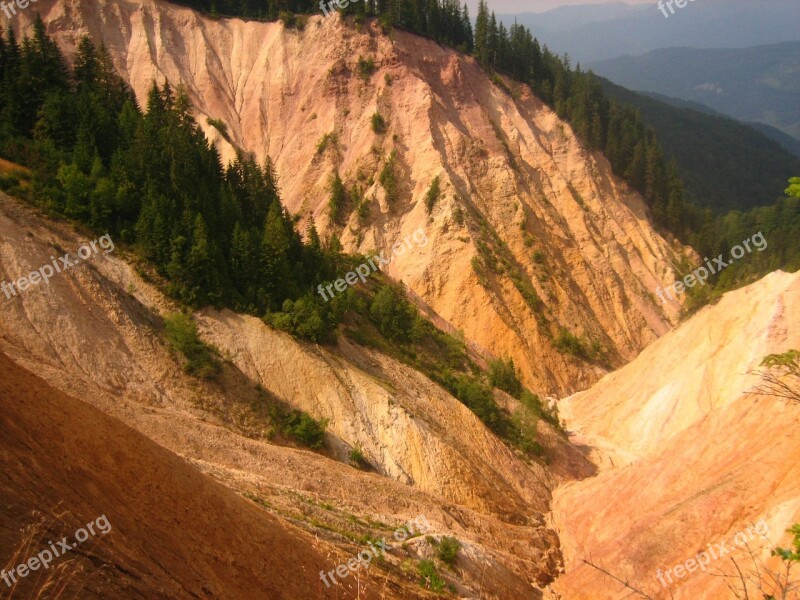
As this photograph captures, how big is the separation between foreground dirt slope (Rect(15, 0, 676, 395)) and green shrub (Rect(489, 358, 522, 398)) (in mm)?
5887

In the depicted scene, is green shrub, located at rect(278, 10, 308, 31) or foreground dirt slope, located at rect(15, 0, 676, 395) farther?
green shrub, located at rect(278, 10, 308, 31)

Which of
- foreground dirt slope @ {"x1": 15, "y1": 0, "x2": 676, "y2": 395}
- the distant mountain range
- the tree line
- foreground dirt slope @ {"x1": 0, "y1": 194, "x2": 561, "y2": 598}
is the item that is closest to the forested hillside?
foreground dirt slope @ {"x1": 15, "y1": 0, "x2": 676, "y2": 395}

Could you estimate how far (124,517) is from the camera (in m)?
10.3

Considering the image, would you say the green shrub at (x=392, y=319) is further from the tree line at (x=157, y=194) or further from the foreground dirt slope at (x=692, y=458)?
the foreground dirt slope at (x=692, y=458)

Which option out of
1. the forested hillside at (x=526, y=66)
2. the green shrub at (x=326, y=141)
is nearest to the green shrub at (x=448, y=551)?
the green shrub at (x=326, y=141)

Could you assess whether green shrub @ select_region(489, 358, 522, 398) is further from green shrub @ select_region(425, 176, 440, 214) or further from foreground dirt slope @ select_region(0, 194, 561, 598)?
green shrub @ select_region(425, 176, 440, 214)

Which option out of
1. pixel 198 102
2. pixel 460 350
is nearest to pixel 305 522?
pixel 460 350

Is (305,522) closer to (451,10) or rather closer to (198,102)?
(198,102)

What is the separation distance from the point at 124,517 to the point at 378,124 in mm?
45153

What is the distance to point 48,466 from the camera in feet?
32.9

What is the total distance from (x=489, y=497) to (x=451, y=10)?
168ft

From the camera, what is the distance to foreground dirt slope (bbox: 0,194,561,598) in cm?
1953

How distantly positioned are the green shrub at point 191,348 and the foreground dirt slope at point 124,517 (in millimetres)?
10566

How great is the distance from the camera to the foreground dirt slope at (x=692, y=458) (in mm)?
18375
